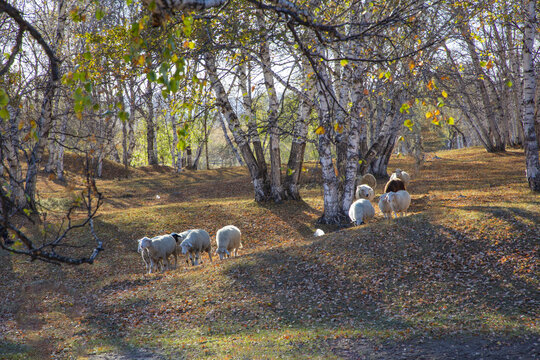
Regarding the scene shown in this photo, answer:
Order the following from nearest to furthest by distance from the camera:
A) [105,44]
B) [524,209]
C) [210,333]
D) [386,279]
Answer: [210,333] < [386,279] < [524,209] < [105,44]

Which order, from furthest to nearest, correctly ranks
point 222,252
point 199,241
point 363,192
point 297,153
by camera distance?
point 297,153
point 363,192
point 222,252
point 199,241

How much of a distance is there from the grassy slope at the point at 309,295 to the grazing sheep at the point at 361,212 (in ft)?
8.44

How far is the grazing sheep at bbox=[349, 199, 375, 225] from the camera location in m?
16.6

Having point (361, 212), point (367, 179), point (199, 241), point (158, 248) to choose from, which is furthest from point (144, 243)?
point (367, 179)

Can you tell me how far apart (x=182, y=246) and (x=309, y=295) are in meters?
5.80

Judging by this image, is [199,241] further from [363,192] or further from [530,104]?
[530,104]

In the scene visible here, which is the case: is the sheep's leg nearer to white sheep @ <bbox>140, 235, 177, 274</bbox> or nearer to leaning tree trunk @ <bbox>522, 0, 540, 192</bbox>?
white sheep @ <bbox>140, 235, 177, 274</bbox>

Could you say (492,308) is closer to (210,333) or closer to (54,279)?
(210,333)

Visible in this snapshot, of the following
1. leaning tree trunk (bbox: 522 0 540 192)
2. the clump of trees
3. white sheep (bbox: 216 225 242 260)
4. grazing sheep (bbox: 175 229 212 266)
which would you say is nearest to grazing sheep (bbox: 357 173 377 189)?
the clump of trees

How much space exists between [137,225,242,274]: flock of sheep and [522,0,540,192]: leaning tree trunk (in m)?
11.3

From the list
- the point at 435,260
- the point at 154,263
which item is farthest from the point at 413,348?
the point at 154,263

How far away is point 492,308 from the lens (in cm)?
886

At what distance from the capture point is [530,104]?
16.3 m

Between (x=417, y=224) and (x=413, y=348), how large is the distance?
662cm
